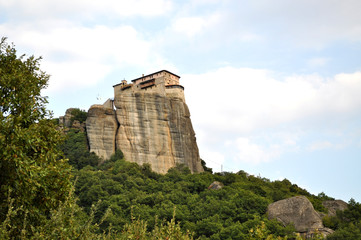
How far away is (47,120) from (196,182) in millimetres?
46481

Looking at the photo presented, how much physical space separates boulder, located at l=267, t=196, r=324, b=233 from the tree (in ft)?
116

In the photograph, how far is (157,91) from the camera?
70.3 meters

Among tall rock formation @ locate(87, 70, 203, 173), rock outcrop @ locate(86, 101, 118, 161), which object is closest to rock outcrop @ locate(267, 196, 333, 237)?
tall rock formation @ locate(87, 70, 203, 173)

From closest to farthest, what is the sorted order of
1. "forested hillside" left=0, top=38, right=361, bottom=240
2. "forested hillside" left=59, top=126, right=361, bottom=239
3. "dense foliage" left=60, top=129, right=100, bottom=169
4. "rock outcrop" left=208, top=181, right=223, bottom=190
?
1. "forested hillside" left=0, top=38, right=361, bottom=240
2. "forested hillside" left=59, top=126, right=361, bottom=239
3. "rock outcrop" left=208, top=181, right=223, bottom=190
4. "dense foliage" left=60, top=129, right=100, bottom=169

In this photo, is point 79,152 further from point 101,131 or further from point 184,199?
point 184,199

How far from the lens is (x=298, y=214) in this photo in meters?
43.9

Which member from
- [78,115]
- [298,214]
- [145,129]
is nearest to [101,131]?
[145,129]

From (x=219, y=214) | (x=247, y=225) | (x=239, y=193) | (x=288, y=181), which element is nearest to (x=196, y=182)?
(x=239, y=193)

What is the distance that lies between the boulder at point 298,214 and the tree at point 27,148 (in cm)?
3529

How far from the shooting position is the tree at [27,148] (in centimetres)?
1140

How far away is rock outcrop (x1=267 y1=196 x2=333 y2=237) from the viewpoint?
42.6m

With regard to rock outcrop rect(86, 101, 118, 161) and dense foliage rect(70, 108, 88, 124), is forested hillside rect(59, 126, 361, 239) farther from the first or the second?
dense foliage rect(70, 108, 88, 124)

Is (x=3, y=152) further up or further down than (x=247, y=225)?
further up

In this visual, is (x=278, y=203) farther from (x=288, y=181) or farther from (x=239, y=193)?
(x=288, y=181)
